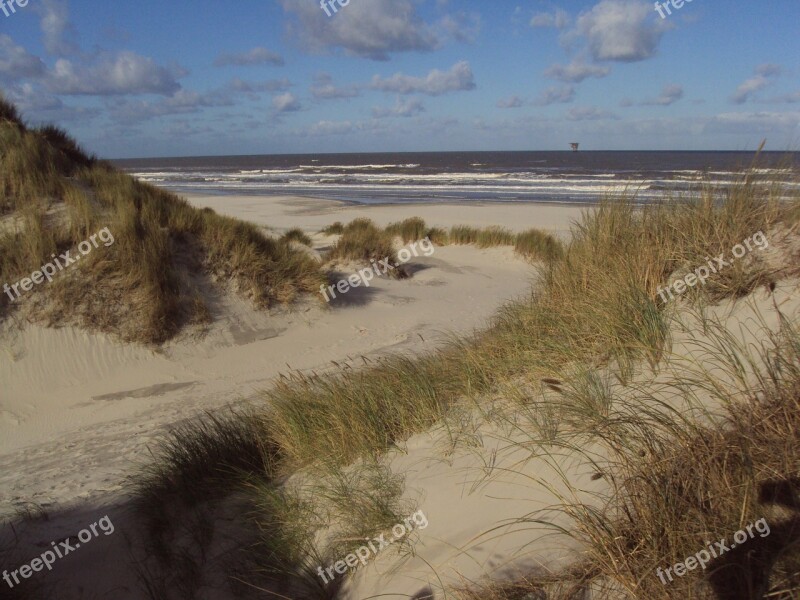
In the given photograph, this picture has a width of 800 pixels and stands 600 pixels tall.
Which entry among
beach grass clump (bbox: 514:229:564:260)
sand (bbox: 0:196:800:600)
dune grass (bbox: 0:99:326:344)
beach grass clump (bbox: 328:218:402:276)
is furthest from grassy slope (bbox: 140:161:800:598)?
beach grass clump (bbox: 514:229:564:260)

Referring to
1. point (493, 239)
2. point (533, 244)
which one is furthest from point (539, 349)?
point (493, 239)

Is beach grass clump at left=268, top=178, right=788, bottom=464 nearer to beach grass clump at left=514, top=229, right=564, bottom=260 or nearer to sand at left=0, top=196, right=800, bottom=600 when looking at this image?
sand at left=0, top=196, right=800, bottom=600

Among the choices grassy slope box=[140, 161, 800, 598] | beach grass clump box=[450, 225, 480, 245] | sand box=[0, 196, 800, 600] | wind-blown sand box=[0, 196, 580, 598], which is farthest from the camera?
beach grass clump box=[450, 225, 480, 245]

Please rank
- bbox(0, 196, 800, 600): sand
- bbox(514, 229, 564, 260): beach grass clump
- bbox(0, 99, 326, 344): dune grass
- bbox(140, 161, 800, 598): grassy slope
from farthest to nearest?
bbox(514, 229, 564, 260): beach grass clump
bbox(0, 99, 326, 344): dune grass
bbox(0, 196, 800, 600): sand
bbox(140, 161, 800, 598): grassy slope

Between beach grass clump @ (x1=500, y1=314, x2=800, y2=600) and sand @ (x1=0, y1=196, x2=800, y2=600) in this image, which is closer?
beach grass clump @ (x1=500, y1=314, x2=800, y2=600)

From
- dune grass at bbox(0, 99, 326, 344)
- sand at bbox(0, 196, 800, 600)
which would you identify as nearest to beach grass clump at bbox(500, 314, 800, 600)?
sand at bbox(0, 196, 800, 600)

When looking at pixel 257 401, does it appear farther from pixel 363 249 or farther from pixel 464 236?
pixel 464 236

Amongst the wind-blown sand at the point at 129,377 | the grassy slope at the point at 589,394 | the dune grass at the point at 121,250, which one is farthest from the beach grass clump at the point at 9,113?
the grassy slope at the point at 589,394

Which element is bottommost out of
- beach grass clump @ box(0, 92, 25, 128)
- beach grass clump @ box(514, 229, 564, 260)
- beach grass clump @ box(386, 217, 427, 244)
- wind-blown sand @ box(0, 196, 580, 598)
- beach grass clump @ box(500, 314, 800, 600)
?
wind-blown sand @ box(0, 196, 580, 598)

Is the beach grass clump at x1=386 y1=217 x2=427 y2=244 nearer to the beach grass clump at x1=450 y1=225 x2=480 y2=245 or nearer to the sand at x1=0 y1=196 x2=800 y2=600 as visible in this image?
the beach grass clump at x1=450 y1=225 x2=480 y2=245

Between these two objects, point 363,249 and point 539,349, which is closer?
point 539,349

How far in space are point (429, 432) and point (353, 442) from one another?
563mm

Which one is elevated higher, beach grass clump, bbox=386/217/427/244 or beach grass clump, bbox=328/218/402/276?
beach grass clump, bbox=386/217/427/244

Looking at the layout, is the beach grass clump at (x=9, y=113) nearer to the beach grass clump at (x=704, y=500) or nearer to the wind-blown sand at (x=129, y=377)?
the wind-blown sand at (x=129, y=377)
